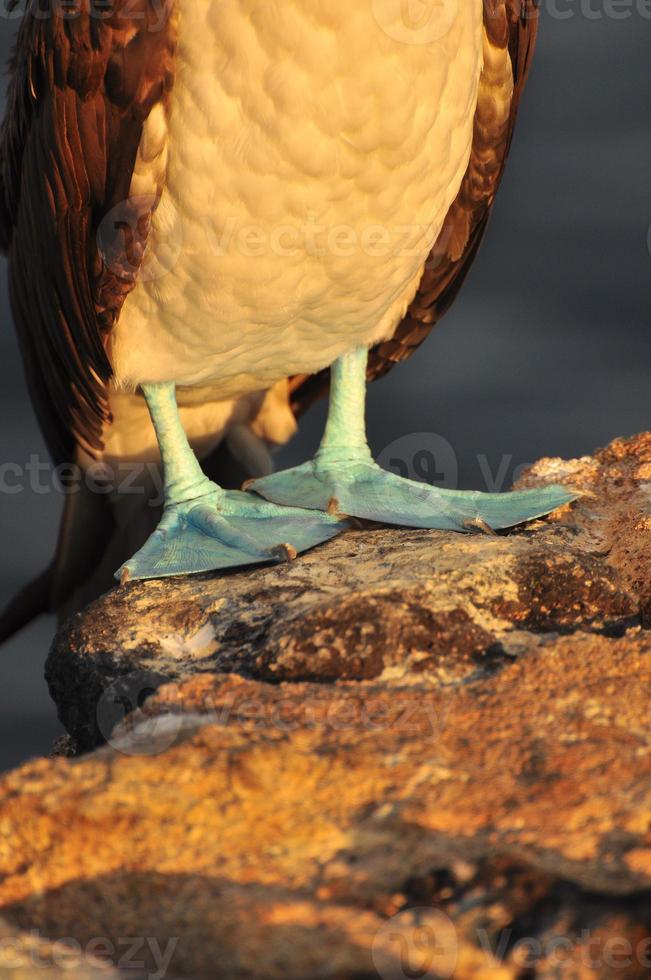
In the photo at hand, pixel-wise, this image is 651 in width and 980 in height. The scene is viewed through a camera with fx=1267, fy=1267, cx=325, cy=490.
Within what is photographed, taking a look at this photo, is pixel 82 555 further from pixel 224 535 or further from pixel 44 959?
pixel 44 959

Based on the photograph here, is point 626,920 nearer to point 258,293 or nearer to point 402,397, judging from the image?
point 258,293

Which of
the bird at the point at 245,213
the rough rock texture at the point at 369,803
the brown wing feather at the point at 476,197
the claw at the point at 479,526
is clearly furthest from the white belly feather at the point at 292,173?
the rough rock texture at the point at 369,803

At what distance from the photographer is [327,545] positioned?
2414 millimetres

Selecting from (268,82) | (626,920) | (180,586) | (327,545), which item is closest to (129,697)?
(180,586)

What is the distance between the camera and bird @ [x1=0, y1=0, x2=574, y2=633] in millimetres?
2246

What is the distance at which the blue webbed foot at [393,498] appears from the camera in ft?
8.16

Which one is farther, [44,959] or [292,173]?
[292,173]

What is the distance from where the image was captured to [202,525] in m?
2.64

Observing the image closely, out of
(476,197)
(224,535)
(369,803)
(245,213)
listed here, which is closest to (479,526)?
(224,535)

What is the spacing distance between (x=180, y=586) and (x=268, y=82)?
3.01ft

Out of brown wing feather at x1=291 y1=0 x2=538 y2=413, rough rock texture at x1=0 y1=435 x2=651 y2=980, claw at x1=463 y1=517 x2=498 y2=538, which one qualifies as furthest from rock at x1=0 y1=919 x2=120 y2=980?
brown wing feather at x1=291 y1=0 x2=538 y2=413

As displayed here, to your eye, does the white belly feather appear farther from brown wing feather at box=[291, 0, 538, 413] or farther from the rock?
the rock

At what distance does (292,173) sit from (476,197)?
76 cm

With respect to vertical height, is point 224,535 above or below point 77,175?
below
